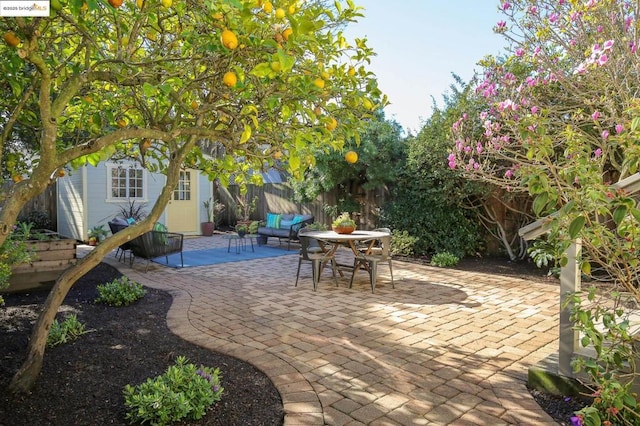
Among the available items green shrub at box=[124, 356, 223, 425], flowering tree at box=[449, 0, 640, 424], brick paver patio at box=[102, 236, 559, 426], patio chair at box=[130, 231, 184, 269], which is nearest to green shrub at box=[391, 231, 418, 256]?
brick paver patio at box=[102, 236, 559, 426]

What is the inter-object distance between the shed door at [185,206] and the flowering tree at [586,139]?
851 centimetres

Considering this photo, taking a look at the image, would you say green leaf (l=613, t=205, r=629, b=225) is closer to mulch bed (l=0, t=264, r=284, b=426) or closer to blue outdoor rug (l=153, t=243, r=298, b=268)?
mulch bed (l=0, t=264, r=284, b=426)

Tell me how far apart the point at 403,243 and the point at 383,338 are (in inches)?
192

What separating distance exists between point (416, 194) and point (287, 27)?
6.90 m

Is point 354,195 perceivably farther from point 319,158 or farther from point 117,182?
point 117,182

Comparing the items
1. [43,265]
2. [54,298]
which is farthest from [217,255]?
[54,298]

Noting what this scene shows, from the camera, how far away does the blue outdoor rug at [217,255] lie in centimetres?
810

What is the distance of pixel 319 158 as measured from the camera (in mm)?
9383

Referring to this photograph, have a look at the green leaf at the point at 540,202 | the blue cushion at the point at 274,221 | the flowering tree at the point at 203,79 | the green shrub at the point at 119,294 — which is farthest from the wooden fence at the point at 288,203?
the green leaf at the point at 540,202

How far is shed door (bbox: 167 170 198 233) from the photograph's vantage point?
12383 millimetres

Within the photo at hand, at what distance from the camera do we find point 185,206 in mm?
12672

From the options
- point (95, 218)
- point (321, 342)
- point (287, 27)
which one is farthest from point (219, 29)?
point (95, 218)

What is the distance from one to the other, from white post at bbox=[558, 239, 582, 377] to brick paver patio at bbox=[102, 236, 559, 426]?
0.32 meters

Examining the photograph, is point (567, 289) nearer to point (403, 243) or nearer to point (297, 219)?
point (403, 243)
